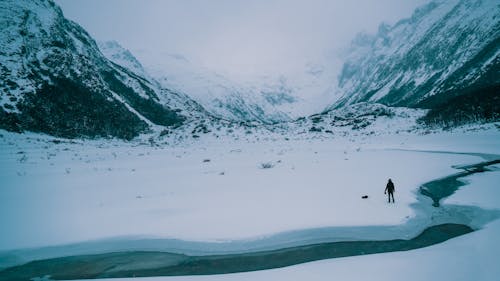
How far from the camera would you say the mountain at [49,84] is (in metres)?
68.8

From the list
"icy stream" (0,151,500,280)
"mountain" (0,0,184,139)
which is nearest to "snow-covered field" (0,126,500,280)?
"icy stream" (0,151,500,280)

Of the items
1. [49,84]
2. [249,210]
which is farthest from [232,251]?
[49,84]

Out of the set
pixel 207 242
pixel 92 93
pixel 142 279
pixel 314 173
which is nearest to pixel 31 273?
pixel 142 279

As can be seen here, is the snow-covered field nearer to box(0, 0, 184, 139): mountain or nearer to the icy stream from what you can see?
the icy stream

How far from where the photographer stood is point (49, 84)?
8044cm

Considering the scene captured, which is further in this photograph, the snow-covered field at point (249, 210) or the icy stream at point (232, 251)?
the icy stream at point (232, 251)

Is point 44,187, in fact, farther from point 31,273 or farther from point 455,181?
point 455,181

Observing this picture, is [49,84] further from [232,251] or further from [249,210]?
[232,251]

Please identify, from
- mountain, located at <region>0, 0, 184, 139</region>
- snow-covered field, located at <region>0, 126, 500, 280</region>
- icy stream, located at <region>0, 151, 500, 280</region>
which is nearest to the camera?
snow-covered field, located at <region>0, 126, 500, 280</region>

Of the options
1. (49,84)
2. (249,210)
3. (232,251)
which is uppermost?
(49,84)

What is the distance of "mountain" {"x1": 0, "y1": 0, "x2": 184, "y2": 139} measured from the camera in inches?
2709

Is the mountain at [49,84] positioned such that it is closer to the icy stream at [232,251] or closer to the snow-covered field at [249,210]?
the snow-covered field at [249,210]

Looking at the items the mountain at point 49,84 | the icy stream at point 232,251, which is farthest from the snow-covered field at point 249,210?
the mountain at point 49,84

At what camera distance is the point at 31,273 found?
9641 millimetres
